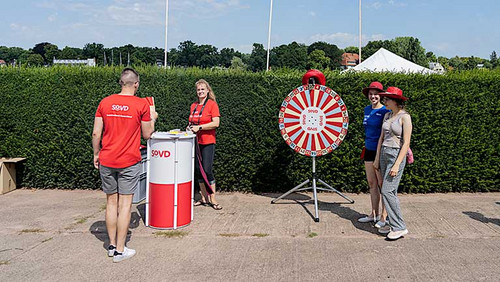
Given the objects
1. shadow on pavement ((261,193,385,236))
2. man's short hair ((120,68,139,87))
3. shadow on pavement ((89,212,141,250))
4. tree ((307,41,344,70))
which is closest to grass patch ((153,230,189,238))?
shadow on pavement ((89,212,141,250))

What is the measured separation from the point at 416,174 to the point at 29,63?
7837 millimetres

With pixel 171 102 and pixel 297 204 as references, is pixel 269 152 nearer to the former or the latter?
pixel 297 204

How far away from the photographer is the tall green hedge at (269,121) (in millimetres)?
7156

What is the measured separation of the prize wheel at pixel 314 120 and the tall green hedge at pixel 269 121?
1015mm

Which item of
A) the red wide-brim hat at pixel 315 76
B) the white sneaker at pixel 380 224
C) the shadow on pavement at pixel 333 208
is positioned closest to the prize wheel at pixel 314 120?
the red wide-brim hat at pixel 315 76

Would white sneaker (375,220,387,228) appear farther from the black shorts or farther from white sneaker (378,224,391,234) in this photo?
the black shorts

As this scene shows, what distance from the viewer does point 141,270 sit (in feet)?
13.5

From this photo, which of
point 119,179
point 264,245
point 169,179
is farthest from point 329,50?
point 119,179

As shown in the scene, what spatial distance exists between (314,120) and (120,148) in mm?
3023

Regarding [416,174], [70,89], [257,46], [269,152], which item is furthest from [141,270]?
[257,46]

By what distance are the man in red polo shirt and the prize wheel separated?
2.46 meters

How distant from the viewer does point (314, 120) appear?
612cm

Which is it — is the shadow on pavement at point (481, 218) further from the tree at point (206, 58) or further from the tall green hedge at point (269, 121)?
the tree at point (206, 58)

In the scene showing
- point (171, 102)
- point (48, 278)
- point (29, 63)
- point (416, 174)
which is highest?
point (29, 63)
